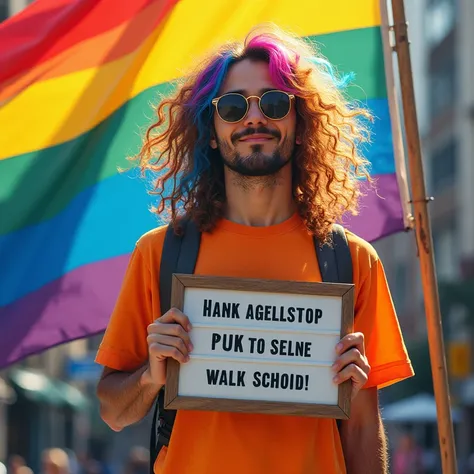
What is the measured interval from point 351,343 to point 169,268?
0.62 meters

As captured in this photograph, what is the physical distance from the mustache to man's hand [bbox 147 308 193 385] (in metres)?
0.64

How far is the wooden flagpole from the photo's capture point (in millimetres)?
4922

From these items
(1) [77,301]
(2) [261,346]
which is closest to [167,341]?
(2) [261,346]

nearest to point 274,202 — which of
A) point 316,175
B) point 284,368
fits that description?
→ point 316,175

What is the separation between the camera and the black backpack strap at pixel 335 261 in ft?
14.2

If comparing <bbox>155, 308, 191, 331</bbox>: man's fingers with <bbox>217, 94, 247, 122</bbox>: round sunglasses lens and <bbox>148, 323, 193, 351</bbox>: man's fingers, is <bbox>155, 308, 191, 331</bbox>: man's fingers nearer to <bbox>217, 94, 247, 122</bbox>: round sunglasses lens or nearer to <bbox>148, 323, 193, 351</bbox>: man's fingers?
<bbox>148, 323, 193, 351</bbox>: man's fingers

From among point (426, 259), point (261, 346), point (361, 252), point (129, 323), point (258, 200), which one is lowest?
point (261, 346)

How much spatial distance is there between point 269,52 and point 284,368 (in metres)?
1.03

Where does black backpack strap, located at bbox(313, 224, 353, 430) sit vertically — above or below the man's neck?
below

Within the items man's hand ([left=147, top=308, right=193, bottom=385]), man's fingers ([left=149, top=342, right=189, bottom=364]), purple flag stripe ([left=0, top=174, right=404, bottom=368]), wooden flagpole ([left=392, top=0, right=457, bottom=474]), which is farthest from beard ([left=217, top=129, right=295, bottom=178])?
purple flag stripe ([left=0, top=174, right=404, bottom=368])

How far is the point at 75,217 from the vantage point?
5.92 m

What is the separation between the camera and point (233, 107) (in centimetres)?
441

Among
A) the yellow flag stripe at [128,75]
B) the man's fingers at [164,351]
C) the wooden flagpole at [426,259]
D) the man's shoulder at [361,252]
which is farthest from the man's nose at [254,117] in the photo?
the yellow flag stripe at [128,75]

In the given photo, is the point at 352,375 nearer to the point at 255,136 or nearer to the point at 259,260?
the point at 259,260
